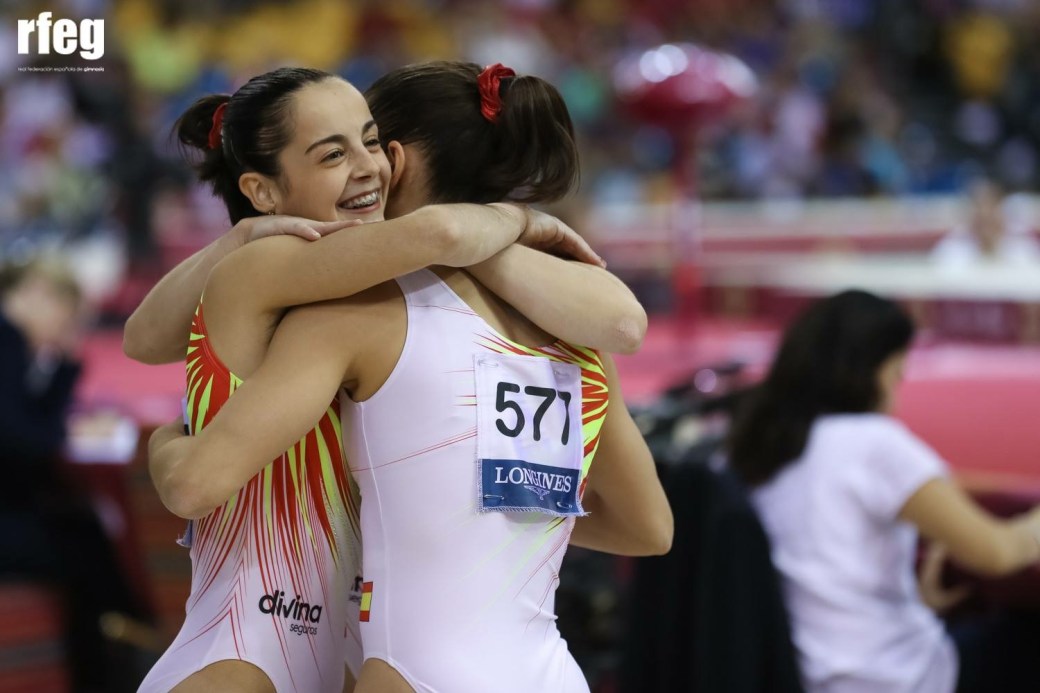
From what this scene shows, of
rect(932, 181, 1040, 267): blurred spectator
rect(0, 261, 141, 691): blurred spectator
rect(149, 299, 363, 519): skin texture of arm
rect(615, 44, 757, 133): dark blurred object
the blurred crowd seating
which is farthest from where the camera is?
the blurred crowd seating

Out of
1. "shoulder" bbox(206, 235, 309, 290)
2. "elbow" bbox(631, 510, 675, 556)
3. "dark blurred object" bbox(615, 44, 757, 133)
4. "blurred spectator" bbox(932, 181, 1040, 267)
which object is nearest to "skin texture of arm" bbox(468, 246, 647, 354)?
"shoulder" bbox(206, 235, 309, 290)

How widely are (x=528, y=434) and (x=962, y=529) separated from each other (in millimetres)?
1317

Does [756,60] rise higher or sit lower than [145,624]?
higher

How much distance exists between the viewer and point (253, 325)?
1545mm

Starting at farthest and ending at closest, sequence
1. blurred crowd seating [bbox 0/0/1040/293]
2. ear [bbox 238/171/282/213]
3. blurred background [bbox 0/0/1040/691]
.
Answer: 1. blurred crowd seating [bbox 0/0/1040/293]
2. blurred background [bbox 0/0/1040/691]
3. ear [bbox 238/171/282/213]

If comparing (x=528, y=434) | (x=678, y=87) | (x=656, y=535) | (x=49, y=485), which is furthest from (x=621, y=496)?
(x=678, y=87)

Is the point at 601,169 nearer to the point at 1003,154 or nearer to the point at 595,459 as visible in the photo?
the point at 1003,154

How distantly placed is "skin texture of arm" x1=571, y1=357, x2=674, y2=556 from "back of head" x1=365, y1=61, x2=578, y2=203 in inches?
10.3

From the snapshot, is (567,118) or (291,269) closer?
(291,269)

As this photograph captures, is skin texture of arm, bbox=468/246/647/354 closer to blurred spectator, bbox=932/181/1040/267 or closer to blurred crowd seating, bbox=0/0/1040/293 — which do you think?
blurred spectator, bbox=932/181/1040/267

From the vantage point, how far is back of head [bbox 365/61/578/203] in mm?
1610

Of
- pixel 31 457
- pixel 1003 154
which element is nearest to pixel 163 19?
pixel 1003 154

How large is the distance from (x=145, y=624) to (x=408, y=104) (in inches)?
123

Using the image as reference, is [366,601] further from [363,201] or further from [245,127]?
[245,127]
